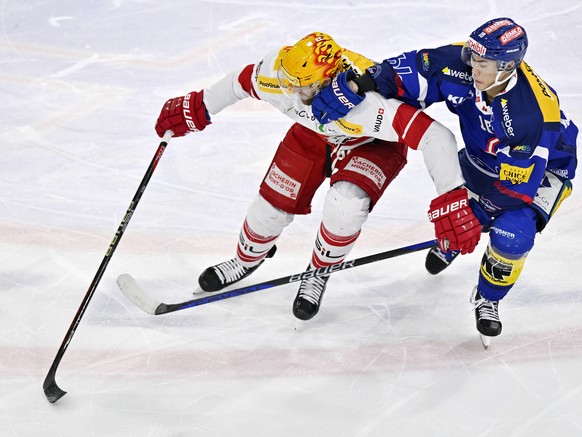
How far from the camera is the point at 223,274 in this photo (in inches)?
144

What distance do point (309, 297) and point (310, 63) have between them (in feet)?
3.05

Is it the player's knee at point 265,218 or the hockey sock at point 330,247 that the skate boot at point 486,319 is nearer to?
the hockey sock at point 330,247

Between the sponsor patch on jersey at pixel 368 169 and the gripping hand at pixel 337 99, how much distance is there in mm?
234

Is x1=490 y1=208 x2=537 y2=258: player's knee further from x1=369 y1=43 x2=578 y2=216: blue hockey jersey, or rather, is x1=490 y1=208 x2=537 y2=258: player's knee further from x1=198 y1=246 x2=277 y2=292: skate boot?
x1=198 y1=246 x2=277 y2=292: skate boot

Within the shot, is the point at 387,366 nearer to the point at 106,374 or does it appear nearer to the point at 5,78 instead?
the point at 106,374

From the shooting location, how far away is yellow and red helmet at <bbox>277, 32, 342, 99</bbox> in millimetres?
3000

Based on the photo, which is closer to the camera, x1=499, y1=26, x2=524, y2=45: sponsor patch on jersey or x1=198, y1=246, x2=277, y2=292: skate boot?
x1=499, y1=26, x2=524, y2=45: sponsor patch on jersey

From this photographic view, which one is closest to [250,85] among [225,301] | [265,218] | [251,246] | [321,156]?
[321,156]

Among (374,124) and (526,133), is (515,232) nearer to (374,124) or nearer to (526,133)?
(526,133)

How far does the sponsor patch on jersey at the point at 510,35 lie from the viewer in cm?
291

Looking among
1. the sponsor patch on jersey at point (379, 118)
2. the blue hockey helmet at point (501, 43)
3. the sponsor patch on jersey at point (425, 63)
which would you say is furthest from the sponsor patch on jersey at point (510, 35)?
the sponsor patch on jersey at point (379, 118)

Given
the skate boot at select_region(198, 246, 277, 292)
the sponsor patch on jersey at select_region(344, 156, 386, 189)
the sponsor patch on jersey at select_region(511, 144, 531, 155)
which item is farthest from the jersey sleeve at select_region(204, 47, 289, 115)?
the sponsor patch on jersey at select_region(511, 144, 531, 155)

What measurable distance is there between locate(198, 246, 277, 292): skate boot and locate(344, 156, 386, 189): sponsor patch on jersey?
2.07 feet

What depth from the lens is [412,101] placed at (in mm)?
3209
